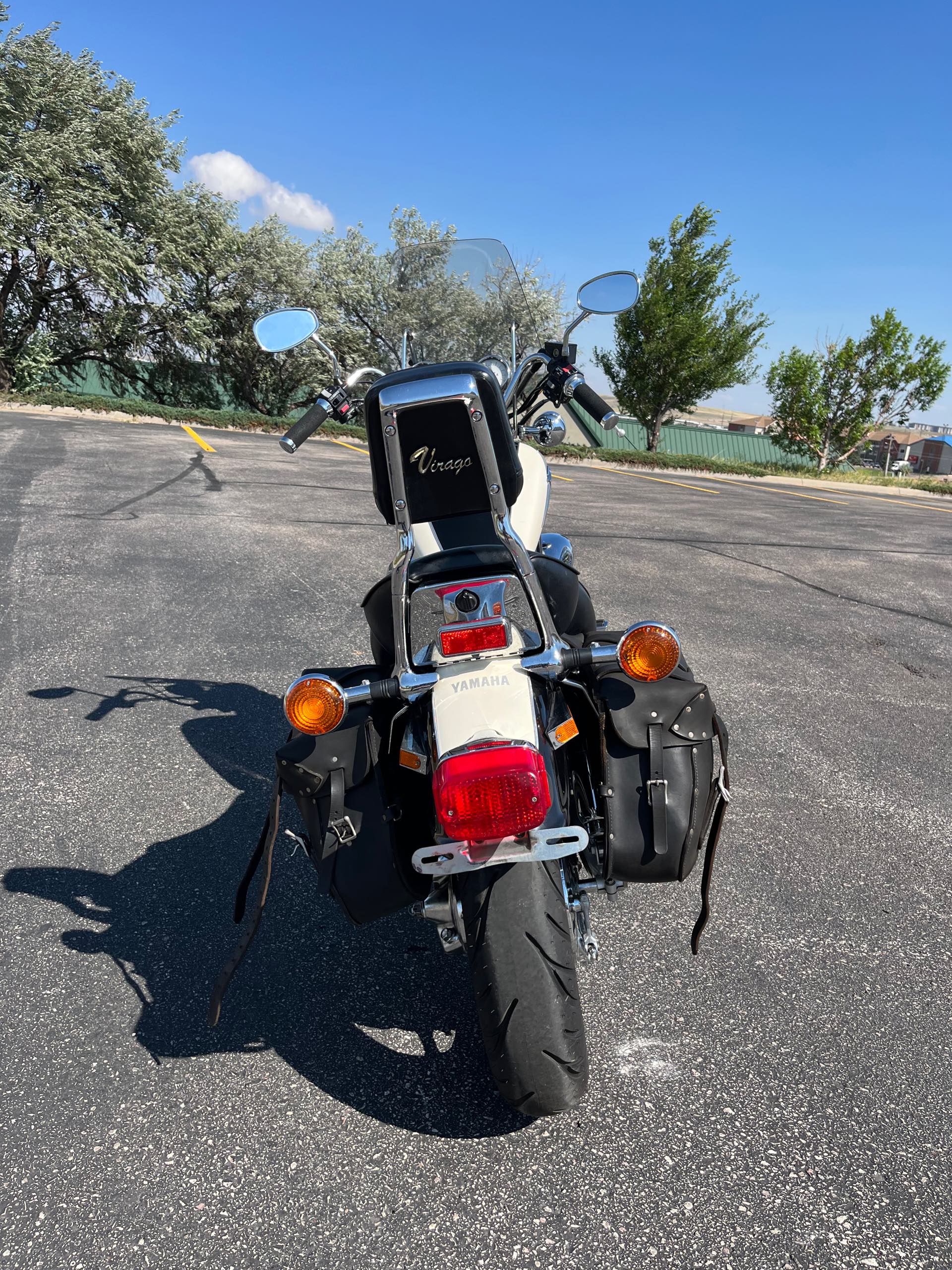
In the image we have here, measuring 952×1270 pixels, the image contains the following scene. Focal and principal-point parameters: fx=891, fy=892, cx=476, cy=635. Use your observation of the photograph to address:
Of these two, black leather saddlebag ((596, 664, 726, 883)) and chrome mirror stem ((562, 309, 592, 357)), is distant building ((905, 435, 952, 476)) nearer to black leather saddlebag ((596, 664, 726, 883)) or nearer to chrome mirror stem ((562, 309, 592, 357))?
chrome mirror stem ((562, 309, 592, 357))

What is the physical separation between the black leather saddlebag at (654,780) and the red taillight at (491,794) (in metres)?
0.46

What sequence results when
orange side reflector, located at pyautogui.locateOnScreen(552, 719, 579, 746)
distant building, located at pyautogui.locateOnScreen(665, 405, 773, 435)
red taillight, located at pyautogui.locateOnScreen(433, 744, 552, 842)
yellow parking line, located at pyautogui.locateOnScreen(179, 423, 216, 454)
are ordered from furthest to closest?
distant building, located at pyautogui.locateOnScreen(665, 405, 773, 435) → yellow parking line, located at pyautogui.locateOnScreen(179, 423, 216, 454) → orange side reflector, located at pyautogui.locateOnScreen(552, 719, 579, 746) → red taillight, located at pyautogui.locateOnScreen(433, 744, 552, 842)

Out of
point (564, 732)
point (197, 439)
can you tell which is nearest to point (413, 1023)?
point (564, 732)

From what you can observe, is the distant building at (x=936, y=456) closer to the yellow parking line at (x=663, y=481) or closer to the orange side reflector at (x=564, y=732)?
the yellow parking line at (x=663, y=481)

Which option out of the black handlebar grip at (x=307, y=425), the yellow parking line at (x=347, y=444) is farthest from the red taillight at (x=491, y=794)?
the yellow parking line at (x=347, y=444)

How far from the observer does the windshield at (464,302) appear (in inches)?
141

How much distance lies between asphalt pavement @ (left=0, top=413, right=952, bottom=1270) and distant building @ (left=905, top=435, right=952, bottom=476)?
63658 millimetres

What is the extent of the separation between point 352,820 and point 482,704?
511 mm

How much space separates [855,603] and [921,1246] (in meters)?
6.44

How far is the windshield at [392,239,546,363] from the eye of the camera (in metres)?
3.59

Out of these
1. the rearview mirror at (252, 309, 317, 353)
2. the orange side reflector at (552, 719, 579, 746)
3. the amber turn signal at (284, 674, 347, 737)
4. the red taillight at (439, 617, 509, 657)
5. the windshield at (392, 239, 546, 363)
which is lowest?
the orange side reflector at (552, 719, 579, 746)

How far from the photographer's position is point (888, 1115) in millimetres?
2283

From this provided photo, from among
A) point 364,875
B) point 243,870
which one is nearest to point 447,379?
point 364,875

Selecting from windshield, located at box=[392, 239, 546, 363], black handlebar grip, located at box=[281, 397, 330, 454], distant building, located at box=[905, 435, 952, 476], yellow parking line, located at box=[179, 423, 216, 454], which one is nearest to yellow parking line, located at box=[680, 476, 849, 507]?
yellow parking line, located at box=[179, 423, 216, 454]
